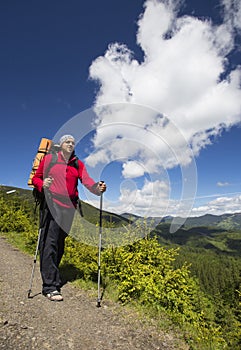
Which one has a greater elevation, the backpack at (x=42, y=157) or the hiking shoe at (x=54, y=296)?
the backpack at (x=42, y=157)

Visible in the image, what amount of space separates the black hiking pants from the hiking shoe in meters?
0.08

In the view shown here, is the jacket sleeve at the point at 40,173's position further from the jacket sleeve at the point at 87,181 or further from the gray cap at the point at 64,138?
the jacket sleeve at the point at 87,181

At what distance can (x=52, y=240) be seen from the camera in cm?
493

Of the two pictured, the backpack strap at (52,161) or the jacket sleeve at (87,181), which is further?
the jacket sleeve at (87,181)

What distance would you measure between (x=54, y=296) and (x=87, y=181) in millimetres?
2501

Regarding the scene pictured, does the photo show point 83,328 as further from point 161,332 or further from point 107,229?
point 107,229

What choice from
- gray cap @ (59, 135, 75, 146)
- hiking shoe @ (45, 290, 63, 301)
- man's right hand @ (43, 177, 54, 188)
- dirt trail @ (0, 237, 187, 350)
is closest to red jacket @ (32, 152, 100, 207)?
man's right hand @ (43, 177, 54, 188)

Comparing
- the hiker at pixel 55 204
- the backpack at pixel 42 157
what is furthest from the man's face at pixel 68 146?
the backpack at pixel 42 157

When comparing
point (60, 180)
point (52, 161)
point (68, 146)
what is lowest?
point (60, 180)

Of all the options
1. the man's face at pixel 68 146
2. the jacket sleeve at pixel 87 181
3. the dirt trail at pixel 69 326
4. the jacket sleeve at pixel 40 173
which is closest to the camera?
the dirt trail at pixel 69 326

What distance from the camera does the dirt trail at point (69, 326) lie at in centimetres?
317

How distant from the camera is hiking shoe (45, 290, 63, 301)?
14.9 feet

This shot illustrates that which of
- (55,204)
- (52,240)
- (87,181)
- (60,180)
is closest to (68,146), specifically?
(60,180)

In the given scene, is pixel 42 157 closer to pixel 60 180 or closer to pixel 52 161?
pixel 52 161
